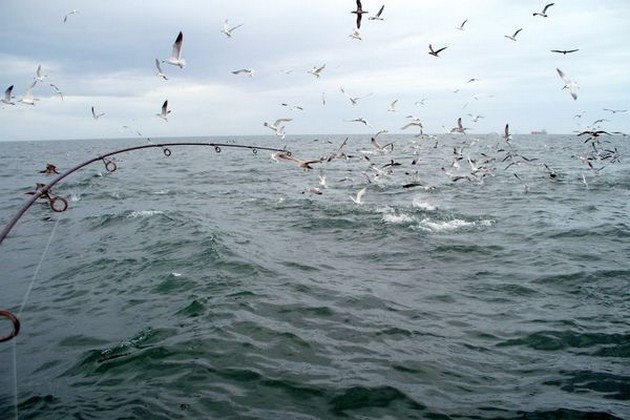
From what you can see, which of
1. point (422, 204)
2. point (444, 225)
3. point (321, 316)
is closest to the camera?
point (321, 316)

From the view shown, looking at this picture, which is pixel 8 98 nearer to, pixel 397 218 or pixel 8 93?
pixel 8 93

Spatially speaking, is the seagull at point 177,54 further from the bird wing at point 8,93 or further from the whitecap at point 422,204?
the whitecap at point 422,204

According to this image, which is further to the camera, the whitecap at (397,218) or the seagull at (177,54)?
the whitecap at (397,218)

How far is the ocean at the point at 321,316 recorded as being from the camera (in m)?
6.14

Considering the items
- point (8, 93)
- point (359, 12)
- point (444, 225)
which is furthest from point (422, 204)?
point (8, 93)

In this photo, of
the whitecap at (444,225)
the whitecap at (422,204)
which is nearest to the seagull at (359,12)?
the whitecap at (444,225)

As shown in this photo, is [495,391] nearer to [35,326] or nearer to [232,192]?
[35,326]

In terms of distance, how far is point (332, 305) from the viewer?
938cm

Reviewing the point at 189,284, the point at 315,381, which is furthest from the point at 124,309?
the point at 315,381

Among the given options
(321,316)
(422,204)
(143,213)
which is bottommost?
(321,316)

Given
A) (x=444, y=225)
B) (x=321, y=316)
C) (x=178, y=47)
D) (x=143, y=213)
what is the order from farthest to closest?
1. (x=143, y=213)
2. (x=444, y=225)
3. (x=178, y=47)
4. (x=321, y=316)

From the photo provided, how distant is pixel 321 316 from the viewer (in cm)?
882

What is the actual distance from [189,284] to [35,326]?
3380 millimetres

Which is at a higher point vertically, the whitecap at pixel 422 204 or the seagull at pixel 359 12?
the seagull at pixel 359 12
